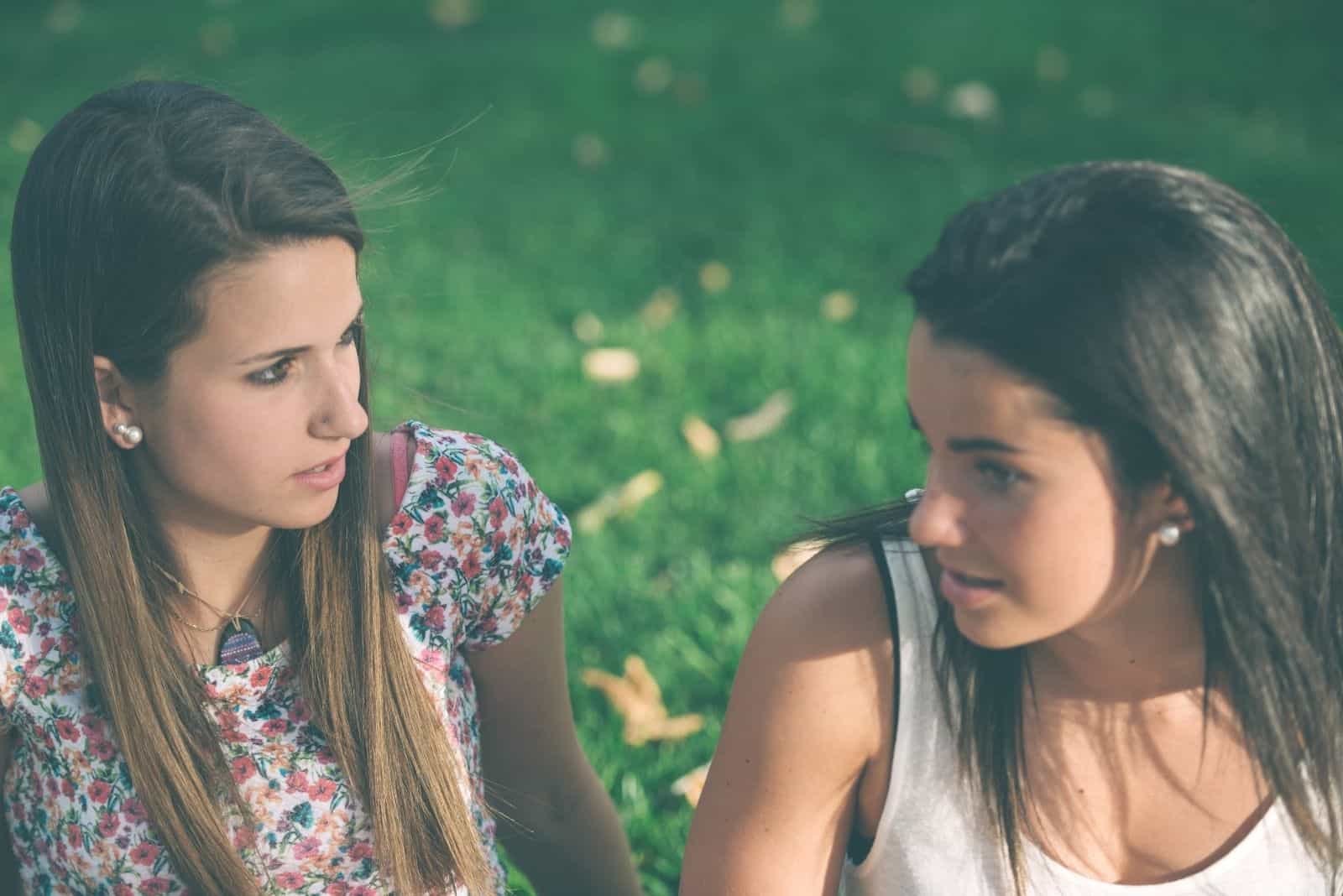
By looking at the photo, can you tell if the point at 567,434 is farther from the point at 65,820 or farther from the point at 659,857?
the point at 65,820

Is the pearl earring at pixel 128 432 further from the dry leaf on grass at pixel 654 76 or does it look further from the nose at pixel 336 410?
the dry leaf on grass at pixel 654 76

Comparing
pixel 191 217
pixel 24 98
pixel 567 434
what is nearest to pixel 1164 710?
pixel 191 217

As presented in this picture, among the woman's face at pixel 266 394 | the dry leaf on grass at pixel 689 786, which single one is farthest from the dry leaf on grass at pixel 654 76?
the woman's face at pixel 266 394

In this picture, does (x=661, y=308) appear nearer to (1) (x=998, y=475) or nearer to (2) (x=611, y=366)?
(2) (x=611, y=366)

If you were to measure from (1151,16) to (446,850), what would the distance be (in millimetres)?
6323

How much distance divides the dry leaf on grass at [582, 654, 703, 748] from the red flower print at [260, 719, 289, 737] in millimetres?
960

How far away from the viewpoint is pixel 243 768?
2.15 m

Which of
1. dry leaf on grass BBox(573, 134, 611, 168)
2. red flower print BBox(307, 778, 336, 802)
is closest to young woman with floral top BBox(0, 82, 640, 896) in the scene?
red flower print BBox(307, 778, 336, 802)

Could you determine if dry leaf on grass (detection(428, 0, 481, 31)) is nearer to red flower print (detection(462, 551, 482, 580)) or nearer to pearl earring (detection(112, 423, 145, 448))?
red flower print (detection(462, 551, 482, 580))

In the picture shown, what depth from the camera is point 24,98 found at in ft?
21.5

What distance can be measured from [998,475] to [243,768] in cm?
113

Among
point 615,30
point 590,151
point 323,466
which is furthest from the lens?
point 615,30

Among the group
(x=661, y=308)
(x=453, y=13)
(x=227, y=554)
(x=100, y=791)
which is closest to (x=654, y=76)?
(x=453, y=13)

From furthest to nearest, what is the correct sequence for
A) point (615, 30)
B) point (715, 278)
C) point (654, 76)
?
point (615, 30) → point (654, 76) → point (715, 278)
